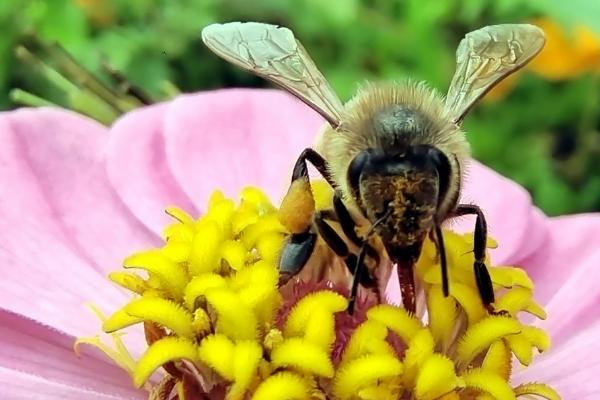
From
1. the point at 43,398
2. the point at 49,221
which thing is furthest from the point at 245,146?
the point at 43,398

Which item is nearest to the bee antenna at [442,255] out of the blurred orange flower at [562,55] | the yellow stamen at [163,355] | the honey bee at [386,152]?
the honey bee at [386,152]

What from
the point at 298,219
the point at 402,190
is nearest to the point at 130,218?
the point at 298,219

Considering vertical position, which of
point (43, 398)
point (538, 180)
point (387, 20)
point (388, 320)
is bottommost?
point (538, 180)

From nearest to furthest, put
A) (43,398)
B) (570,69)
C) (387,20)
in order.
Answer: (43,398), (570,69), (387,20)

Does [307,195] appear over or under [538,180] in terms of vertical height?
over

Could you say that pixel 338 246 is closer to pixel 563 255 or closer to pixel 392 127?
pixel 392 127

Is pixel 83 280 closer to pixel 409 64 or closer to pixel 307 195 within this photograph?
pixel 307 195

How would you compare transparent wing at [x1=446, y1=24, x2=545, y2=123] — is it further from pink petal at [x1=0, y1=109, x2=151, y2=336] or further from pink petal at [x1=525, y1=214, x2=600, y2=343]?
pink petal at [x1=0, y1=109, x2=151, y2=336]
